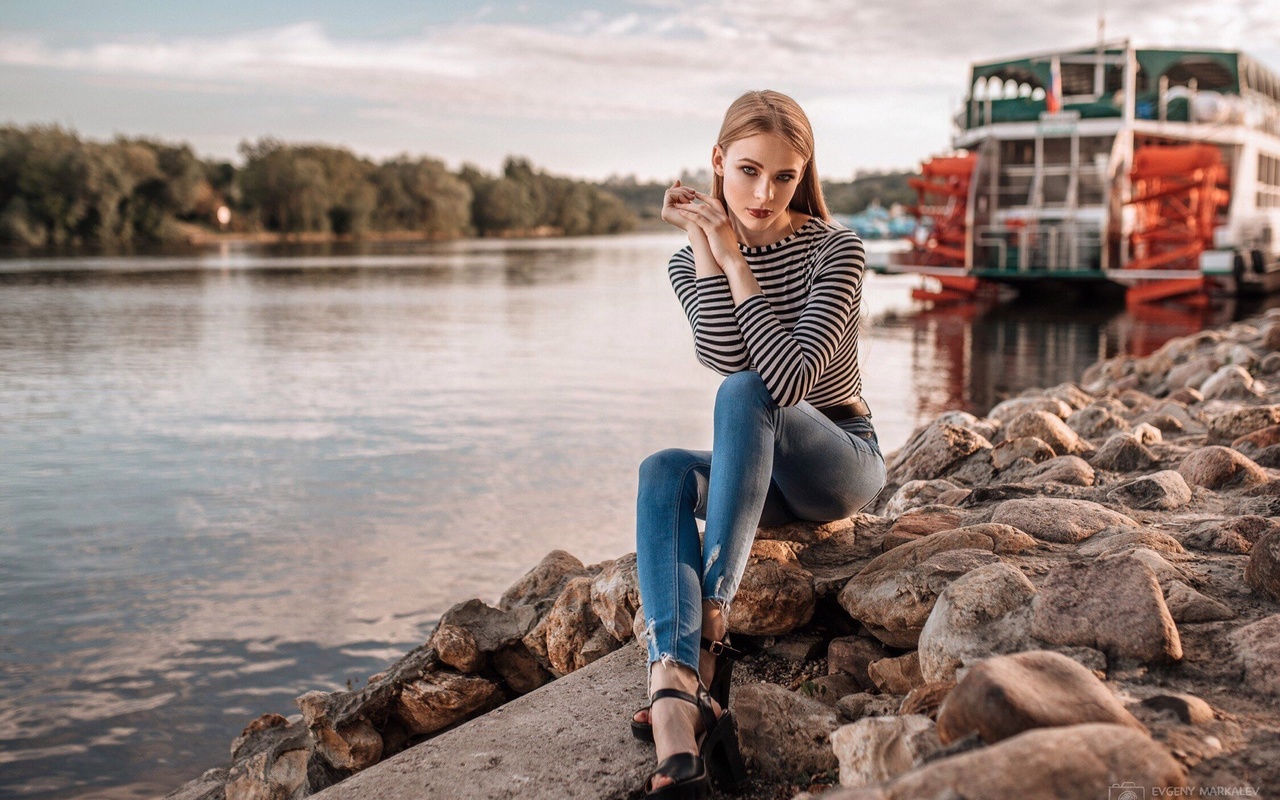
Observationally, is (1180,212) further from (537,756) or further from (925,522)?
(537,756)

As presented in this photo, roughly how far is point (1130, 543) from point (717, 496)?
1185mm

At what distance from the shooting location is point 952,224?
80.8 ft

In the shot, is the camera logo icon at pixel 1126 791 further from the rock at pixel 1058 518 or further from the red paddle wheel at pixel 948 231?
the red paddle wheel at pixel 948 231

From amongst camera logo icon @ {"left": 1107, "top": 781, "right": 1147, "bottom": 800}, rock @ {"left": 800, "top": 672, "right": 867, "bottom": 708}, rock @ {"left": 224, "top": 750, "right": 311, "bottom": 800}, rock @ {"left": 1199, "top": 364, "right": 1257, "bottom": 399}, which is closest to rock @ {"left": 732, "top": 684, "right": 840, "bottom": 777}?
rock @ {"left": 800, "top": 672, "right": 867, "bottom": 708}

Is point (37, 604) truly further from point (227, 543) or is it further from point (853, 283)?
point (853, 283)

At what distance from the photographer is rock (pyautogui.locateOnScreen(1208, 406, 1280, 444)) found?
4785mm

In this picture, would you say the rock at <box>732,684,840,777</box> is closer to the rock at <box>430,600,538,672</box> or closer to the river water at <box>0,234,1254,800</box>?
the rock at <box>430,600,538,672</box>

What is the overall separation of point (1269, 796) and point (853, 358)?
1.63 m

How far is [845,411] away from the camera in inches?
125

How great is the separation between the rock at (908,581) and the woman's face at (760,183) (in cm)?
95

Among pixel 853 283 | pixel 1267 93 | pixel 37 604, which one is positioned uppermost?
pixel 1267 93

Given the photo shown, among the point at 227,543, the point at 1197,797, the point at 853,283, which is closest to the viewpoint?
the point at 1197,797

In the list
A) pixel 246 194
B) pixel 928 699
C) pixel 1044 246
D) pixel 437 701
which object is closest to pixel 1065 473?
pixel 928 699

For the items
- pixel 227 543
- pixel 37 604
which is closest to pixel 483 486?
pixel 227 543
